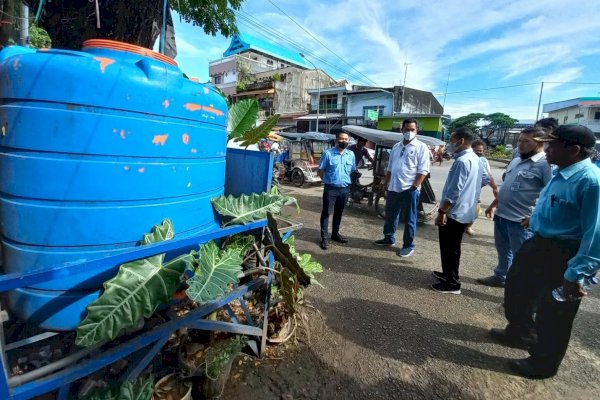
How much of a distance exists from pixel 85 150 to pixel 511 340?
3.46m

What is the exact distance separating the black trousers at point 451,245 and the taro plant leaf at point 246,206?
85.3 inches

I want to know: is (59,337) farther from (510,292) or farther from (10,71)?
(510,292)

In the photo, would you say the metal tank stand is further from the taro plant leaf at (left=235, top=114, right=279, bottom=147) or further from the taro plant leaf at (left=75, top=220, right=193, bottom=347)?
the taro plant leaf at (left=235, top=114, right=279, bottom=147)

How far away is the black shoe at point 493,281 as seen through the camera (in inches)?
149

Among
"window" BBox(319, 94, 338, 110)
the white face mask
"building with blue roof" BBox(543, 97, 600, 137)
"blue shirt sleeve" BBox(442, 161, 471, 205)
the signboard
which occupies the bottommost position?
"blue shirt sleeve" BBox(442, 161, 471, 205)

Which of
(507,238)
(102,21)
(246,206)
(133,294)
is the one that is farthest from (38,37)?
(507,238)

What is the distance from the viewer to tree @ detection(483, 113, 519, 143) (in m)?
38.3

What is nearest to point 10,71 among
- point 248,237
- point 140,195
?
point 140,195

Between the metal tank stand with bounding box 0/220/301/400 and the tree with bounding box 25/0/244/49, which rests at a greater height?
the tree with bounding box 25/0/244/49

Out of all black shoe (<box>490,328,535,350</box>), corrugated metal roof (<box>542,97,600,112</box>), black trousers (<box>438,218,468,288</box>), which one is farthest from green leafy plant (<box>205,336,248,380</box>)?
corrugated metal roof (<box>542,97,600,112</box>)

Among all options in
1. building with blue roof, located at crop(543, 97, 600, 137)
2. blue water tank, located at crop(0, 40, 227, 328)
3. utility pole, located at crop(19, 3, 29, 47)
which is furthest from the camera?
building with blue roof, located at crop(543, 97, 600, 137)

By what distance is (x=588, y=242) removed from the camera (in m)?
1.88

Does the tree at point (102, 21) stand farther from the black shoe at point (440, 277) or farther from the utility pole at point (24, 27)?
the black shoe at point (440, 277)

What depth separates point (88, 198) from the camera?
4.36 feet
